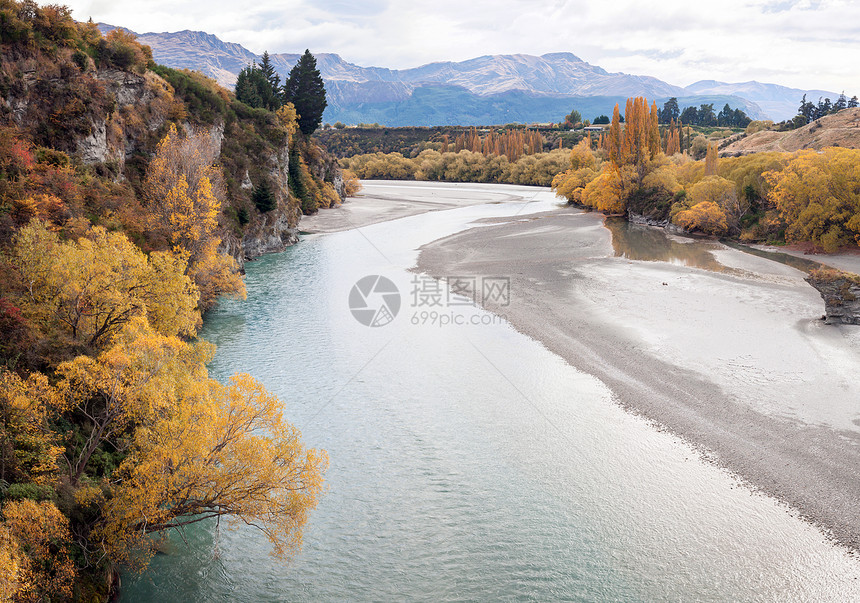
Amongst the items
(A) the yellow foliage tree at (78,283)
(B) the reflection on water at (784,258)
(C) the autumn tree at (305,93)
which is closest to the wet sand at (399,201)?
(C) the autumn tree at (305,93)

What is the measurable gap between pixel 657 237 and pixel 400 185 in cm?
9298

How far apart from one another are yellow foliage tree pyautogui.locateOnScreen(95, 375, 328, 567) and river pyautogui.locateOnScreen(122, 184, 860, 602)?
6.75 feet

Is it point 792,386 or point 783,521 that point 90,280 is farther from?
point 792,386

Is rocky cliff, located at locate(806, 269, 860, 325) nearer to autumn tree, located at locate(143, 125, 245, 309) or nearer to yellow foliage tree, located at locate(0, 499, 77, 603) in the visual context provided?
autumn tree, located at locate(143, 125, 245, 309)

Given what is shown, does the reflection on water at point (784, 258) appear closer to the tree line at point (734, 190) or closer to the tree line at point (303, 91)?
the tree line at point (734, 190)

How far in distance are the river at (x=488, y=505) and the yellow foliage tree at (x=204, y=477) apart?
2.06m

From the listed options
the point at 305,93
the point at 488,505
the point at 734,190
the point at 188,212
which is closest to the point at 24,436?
the point at 488,505

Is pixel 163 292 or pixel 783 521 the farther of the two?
pixel 163 292

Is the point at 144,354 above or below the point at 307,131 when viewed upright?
below

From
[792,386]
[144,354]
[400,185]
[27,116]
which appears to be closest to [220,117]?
[27,116]

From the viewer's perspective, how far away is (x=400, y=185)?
490 ft

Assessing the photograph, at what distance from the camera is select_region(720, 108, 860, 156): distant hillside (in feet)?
311

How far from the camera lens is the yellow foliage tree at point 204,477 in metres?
13.2

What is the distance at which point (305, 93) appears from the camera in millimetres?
85688
